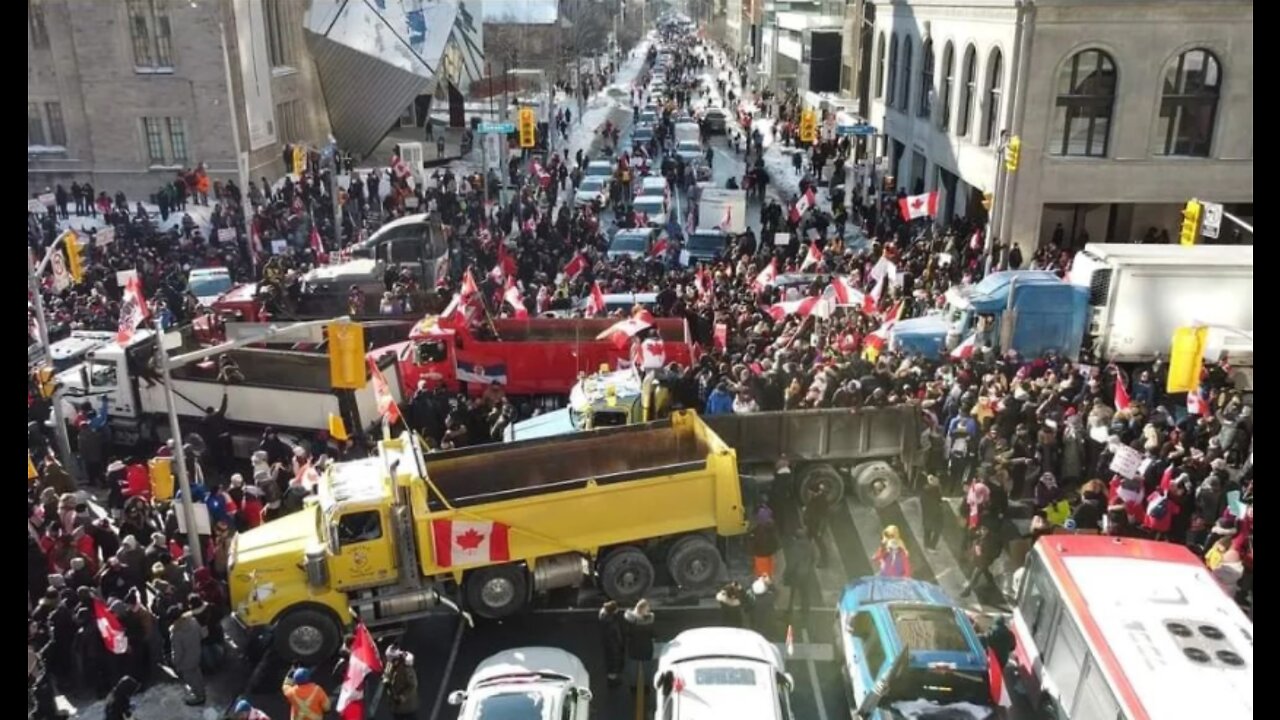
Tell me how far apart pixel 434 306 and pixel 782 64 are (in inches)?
2546

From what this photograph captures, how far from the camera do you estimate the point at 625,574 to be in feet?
44.0

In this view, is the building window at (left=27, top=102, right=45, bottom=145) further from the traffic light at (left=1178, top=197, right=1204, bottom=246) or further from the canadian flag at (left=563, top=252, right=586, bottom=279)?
the traffic light at (left=1178, top=197, right=1204, bottom=246)

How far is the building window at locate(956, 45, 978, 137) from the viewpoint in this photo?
33.7 metres

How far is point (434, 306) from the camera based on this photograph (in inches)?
929

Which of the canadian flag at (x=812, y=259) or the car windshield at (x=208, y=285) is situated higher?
the canadian flag at (x=812, y=259)

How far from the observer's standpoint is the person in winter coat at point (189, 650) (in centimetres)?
1103

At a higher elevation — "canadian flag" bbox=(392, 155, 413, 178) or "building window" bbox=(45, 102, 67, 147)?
"building window" bbox=(45, 102, 67, 147)

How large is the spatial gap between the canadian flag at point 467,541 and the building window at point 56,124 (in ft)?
117

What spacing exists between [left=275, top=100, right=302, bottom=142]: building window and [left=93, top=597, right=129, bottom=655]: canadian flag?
36979 mm

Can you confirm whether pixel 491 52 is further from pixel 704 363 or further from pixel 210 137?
pixel 704 363

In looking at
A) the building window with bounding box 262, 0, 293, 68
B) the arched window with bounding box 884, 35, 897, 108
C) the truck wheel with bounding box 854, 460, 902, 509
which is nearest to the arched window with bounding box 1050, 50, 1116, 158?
the arched window with bounding box 884, 35, 897, 108

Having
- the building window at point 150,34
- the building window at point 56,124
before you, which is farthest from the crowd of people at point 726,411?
the building window at point 56,124

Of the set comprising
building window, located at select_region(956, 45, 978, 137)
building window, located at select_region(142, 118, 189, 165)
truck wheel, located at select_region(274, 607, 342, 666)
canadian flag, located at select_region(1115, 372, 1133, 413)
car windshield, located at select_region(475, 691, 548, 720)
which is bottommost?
truck wheel, located at select_region(274, 607, 342, 666)

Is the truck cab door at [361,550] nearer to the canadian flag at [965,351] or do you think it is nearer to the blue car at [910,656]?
the blue car at [910,656]
